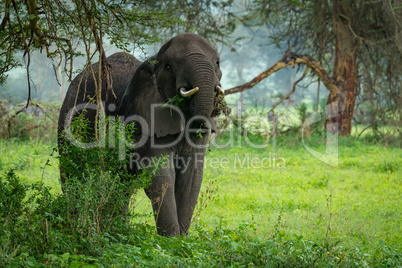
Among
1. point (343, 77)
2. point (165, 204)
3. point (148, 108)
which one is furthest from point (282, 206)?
point (343, 77)

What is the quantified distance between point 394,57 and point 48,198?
13.2 meters

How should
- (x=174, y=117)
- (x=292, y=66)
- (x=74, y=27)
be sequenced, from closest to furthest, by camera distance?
(x=74, y=27), (x=174, y=117), (x=292, y=66)

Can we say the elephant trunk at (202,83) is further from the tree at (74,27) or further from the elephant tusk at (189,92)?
the tree at (74,27)

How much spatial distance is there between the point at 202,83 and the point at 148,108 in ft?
3.50

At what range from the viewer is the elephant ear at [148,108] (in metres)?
6.51

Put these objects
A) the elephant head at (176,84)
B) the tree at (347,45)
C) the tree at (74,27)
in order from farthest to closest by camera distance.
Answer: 1. the tree at (347,45)
2. the elephant head at (176,84)
3. the tree at (74,27)

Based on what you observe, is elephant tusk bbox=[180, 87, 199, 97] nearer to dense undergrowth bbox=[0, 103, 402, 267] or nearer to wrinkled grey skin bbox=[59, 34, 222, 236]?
wrinkled grey skin bbox=[59, 34, 222, 236]

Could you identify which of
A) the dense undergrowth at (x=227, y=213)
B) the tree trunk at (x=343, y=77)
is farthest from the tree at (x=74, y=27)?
the tree trunk at (x=343, y=77)

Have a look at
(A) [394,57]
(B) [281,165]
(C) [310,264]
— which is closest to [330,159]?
(B) [281,165]

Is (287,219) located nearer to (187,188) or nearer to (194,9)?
(187,188)

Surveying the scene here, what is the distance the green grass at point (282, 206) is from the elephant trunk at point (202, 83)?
1.06 m

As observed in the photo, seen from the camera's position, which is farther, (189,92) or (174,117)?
(174,117)

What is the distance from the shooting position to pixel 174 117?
6.50m

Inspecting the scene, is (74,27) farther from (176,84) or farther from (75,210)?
(75,210)
